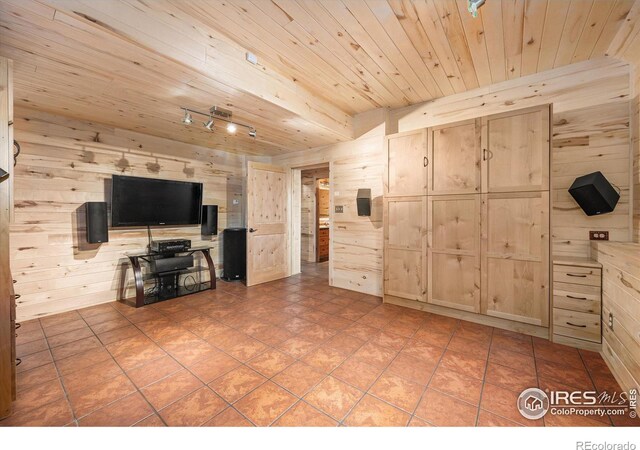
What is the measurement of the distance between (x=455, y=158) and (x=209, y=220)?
3.91m

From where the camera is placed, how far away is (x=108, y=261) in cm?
363

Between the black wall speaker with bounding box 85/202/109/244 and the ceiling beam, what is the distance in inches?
94.2

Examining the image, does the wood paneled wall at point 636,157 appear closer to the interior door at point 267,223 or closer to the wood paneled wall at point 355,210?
the wood paneled wall at point 355,210

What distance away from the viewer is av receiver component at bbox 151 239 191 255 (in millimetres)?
3812

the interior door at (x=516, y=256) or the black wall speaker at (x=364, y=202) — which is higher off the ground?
the black wall speaker at (x=364, y=202)

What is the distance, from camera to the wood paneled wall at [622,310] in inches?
64.5

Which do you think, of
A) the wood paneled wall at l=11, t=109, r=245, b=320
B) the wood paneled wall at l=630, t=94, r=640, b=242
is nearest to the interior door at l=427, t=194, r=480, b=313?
the wood paneled wall at l=630, t=94, r=640, b=242

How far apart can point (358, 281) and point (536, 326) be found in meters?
2.16

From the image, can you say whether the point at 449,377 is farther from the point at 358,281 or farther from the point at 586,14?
the point at 586,14

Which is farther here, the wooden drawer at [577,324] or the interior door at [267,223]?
the interior door at [267,223]

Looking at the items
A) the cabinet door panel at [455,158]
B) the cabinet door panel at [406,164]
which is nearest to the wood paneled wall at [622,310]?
the cabinet door panel at [455,158]

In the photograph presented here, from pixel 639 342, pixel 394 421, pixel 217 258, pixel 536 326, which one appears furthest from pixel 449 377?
pixel 217 258

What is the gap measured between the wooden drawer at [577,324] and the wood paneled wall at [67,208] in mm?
5103

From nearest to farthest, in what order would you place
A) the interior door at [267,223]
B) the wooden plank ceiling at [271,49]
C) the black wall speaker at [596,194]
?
the wooden plank ceiling at [271,49]
the black wall speaker at [596,194]
the interior door at [267,223]
